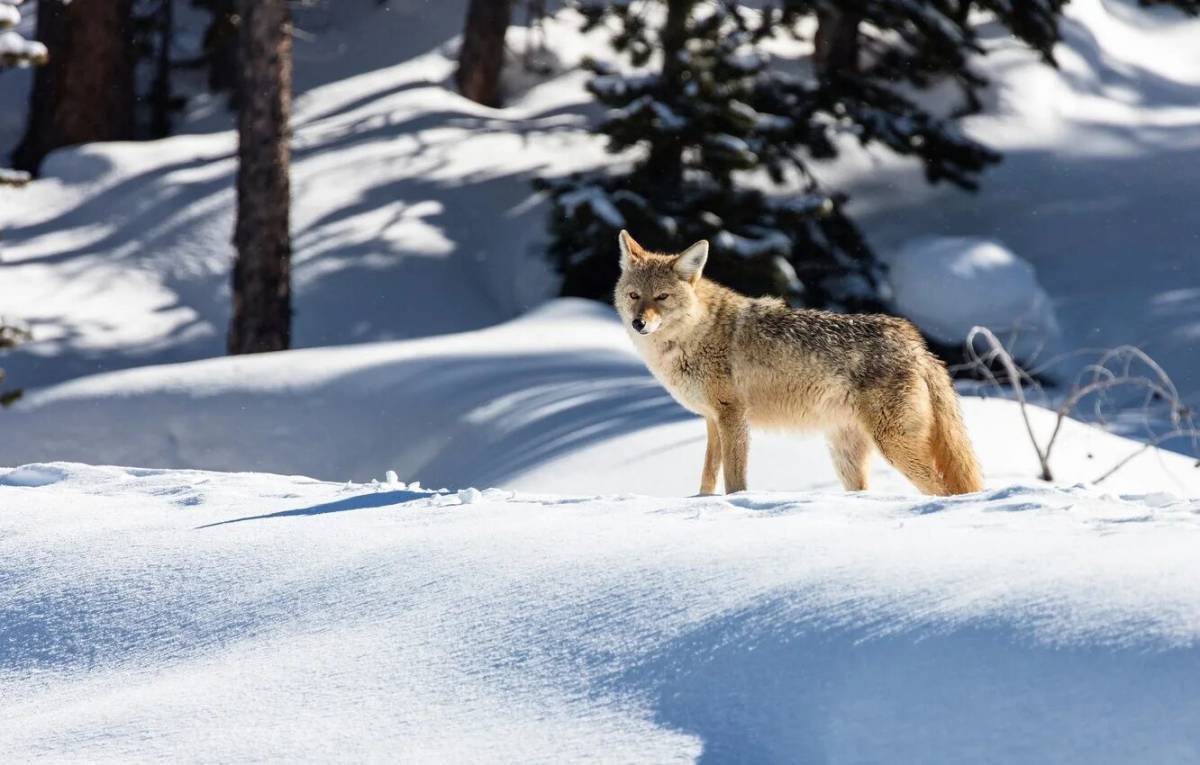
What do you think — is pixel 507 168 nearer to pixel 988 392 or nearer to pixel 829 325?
pixel 988 392

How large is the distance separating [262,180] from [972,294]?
8897 mm

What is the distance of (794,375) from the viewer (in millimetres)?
6324

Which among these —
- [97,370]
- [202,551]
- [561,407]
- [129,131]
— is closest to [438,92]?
[129,131]

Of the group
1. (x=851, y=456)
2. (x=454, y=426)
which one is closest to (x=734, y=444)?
(x=851, y=456)

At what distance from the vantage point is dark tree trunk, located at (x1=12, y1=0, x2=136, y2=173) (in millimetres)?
19516

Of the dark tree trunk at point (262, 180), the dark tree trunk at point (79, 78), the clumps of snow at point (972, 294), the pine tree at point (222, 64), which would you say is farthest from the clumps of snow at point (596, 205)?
the pine tree at point (222, 64)

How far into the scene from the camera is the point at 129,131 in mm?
20719

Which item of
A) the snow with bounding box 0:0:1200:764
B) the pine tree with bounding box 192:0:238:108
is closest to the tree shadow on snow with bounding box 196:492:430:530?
the snow with bounding box 0:0:1200:764

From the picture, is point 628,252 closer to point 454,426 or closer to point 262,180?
point 454,426

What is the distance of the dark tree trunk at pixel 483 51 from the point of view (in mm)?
21312

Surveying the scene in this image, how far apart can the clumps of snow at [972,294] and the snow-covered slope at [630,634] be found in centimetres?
1211

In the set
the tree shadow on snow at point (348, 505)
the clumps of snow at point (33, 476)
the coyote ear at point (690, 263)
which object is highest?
the coyote ear at point (690, 263)

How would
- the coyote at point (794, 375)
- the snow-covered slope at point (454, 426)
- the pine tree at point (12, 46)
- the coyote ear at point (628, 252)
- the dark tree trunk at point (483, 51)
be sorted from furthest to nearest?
the dark tree trunk at point (483, 51), the pine tree at point (12, 46), the snow-covered slope at point (454, 426), the coyote ear at point (628, 252), the coyote at point (794, 375)

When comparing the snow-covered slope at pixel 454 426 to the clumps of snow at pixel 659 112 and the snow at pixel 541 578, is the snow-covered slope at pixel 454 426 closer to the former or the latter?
the snow at pixel 541 578
